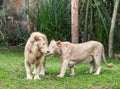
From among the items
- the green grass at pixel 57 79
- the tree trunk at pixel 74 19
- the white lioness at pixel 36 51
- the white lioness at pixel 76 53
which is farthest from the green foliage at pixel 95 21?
the white lioness at pixel 36 51

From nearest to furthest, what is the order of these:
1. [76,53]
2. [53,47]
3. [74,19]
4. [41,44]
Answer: [41,44] < [53,47] < [76,53] < [74,19]

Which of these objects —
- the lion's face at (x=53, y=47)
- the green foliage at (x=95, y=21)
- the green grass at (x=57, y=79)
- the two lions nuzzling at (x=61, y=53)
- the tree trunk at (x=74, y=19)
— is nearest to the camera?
the green grass at (x=57, y=79)

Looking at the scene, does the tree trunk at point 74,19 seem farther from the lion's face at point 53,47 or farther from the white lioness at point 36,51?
the white lioness at point 36,51

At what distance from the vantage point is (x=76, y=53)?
9812 millimetres

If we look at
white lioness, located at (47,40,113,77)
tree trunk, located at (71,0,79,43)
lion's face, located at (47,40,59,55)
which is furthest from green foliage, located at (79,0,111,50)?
lion's face, located at (47,40,59,55)

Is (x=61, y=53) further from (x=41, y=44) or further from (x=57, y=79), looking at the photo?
(x=41, y=44)

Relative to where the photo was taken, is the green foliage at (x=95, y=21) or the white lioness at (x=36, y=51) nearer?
the white lioness at (x=36, y=51)

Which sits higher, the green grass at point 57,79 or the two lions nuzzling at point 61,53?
the two lions nuzzling at point 61,53

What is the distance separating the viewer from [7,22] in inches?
678

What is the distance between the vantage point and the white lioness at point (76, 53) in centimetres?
955

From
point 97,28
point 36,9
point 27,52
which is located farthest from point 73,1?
point 27,52

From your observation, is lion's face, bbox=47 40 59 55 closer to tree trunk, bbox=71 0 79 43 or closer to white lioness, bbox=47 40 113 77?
white lioness, bbox=47 40 113 77

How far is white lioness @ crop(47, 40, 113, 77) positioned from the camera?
31.3ft

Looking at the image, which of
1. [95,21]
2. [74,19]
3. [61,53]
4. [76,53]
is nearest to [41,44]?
[61,53]
